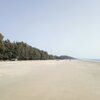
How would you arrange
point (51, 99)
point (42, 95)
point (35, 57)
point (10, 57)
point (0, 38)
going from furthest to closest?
1. point (35, 57)
2. point (10, 57)
3. point (0, 38)
4. point (42, 95)
5. point (51, 99)

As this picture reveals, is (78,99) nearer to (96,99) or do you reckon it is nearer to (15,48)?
(96,99)

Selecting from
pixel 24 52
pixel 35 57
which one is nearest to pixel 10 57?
pixel 24 52

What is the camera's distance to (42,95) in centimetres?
984

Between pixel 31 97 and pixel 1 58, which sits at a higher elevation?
pixel 1 58

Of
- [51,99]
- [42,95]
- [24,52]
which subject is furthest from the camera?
[24,52]

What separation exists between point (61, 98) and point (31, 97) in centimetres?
138

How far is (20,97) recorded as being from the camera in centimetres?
912

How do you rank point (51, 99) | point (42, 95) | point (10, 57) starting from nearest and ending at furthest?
point (51, 99) → point (42, 95) → point (10, 57)

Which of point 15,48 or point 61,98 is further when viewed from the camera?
point 15,48

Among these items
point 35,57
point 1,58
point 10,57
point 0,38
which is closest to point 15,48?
point 10,57

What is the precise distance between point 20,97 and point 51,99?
141 centimetres

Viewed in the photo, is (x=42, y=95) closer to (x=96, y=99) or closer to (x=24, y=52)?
(x=96, y=99)

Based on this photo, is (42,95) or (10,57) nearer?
(42,95)

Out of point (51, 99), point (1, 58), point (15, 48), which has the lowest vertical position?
point (51, 99)
